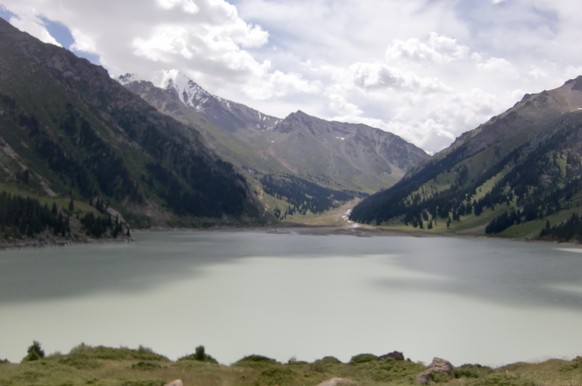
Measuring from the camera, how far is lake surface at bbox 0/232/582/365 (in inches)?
1747

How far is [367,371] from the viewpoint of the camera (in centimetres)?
3253

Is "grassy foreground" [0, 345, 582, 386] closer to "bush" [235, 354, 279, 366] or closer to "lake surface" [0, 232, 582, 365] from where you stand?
"bush" [235, 354, 279, 366]

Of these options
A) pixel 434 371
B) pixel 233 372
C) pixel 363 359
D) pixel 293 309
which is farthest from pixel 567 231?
pixel 233 372

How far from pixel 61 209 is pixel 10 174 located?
3056 centimetres

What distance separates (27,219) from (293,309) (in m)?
112

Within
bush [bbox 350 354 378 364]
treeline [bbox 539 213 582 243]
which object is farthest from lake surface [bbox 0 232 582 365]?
treeline [bbox 539 213 582 243]

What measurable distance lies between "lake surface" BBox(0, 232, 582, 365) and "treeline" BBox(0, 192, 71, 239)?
34589 millimetres

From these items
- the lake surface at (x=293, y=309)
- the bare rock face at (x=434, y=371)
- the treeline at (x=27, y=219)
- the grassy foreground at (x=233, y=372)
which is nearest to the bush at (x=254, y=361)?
the grassy foreground at (x=233, y=372)

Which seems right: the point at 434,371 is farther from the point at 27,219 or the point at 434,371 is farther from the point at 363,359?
the point at 27,219

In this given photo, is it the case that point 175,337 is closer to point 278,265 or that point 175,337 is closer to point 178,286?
point 178,286

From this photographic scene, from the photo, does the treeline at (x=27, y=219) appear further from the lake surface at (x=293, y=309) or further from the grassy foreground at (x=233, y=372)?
the grassy foreground at (x=233, y=372)

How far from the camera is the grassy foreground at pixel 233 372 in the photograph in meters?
24.0

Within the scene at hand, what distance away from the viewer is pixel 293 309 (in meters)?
59.2

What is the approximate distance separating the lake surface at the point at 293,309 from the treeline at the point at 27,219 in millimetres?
34589
